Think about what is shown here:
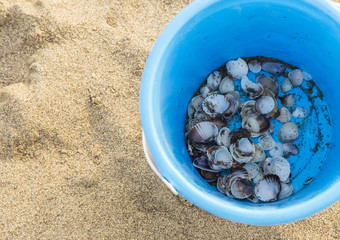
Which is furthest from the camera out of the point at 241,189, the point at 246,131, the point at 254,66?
the point at 254,66

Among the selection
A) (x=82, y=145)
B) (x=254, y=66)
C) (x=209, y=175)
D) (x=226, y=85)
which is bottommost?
(x=82, y=145)

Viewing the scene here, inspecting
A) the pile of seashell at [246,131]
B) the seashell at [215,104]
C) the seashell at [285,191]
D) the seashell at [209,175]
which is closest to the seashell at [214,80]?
the pile of seashell at [246,131]

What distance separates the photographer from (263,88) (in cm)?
163

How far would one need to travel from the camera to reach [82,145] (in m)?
1.72

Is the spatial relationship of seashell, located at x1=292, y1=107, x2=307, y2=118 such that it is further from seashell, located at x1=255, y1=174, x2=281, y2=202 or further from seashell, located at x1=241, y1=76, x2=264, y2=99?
seashell, located at x1=255, y1=174, x2=281, y2=202

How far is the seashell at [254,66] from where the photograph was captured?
5.47ft

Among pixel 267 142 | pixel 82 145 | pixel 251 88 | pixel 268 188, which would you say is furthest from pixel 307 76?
pixel 82 145

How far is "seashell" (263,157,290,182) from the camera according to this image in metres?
1.47

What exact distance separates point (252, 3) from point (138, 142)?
0.90 m

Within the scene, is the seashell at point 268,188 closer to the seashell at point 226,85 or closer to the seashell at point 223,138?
the seashell at point 223,138

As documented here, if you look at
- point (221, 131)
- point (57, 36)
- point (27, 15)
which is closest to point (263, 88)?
point (221, 131)

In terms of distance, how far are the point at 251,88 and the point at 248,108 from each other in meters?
0.10

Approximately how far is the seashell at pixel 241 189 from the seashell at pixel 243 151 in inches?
4.2

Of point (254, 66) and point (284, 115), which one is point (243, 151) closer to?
point (284, 115)
